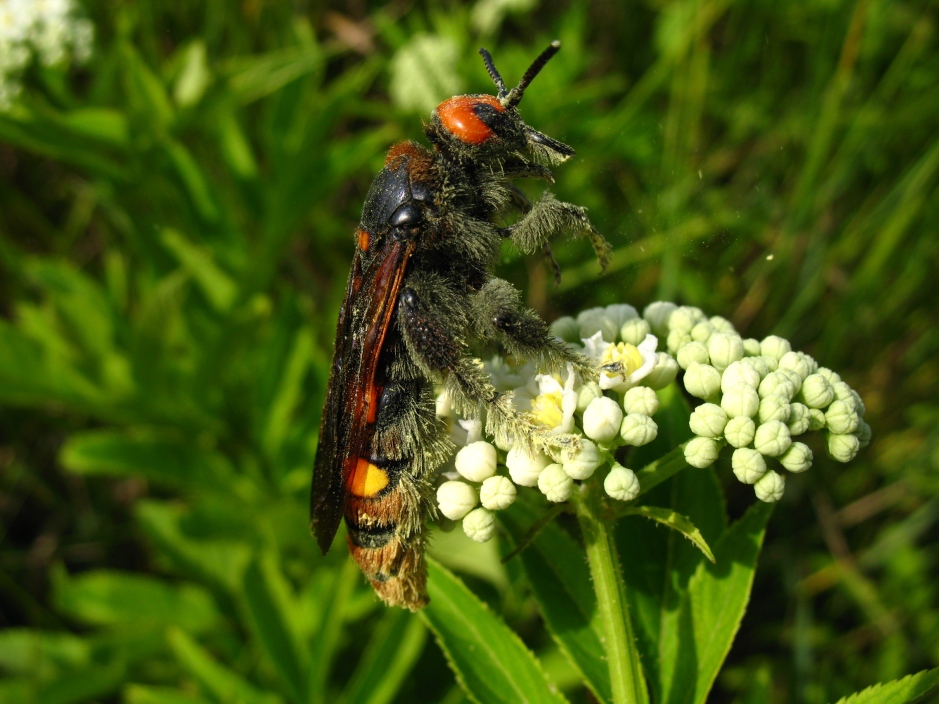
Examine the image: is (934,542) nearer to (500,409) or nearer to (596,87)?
(596,87)

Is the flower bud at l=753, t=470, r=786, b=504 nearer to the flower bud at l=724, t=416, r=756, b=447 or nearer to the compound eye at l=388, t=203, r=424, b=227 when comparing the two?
the flower bud at l=724, t=416, r=756, b=447

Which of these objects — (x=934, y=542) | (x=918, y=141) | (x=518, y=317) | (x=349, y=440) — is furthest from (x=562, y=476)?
(x=918, y=141)

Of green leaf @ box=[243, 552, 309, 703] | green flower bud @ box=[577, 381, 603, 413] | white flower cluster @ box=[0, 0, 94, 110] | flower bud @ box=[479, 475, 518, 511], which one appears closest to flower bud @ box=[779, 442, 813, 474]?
green flower bud @ box=[577, 381, 603, 413]

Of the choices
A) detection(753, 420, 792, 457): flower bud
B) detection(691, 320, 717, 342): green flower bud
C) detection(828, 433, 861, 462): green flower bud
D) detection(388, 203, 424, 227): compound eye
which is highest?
detection(388, 203, 424, 227): compound eye

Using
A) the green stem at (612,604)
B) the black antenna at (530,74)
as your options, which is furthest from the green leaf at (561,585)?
the black antenna at (530,74)

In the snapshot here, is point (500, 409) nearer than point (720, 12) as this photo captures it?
Yes

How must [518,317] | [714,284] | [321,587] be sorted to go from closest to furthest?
1. [518,317]
2. [321,587]
3. [714,284]

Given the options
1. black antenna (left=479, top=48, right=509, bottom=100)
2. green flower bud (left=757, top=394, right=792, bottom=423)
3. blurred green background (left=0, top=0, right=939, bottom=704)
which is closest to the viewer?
green flower bud (left=757, top=394, right=792, bottom=423)
